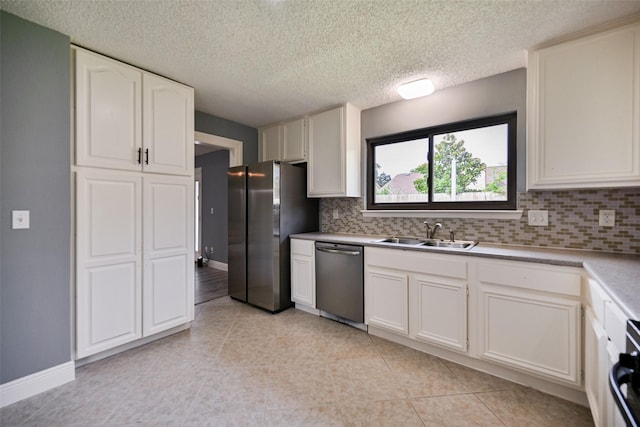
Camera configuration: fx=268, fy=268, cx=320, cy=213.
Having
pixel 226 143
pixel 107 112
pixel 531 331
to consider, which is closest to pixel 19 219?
pixel 107 112

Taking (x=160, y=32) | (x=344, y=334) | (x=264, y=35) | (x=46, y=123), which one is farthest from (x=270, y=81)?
(x=344, y=334)

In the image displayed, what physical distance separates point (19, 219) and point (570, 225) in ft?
12.3

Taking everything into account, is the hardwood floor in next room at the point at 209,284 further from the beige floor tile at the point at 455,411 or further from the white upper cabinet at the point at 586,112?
the white upper cabinet at the point at 586,112

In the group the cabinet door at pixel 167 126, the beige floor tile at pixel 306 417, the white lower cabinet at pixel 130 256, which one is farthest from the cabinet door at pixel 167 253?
the beige floor tile at pixel 306 417

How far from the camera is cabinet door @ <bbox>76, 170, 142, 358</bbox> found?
1.93m

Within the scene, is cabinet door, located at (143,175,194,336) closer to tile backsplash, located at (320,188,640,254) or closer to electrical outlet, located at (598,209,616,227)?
tile backsplash, located at (320,188,640,254)

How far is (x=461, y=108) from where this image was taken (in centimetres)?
250

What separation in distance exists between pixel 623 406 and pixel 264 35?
7.68ft

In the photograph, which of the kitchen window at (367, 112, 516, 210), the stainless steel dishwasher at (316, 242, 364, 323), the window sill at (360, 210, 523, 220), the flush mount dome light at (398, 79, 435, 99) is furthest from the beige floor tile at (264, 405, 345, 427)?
the flush mount dome light at (398, 79, 435, 99)

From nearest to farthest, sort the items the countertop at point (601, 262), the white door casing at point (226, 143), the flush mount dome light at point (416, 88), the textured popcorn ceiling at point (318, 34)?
1. the countertop at point (601, 262)
2. the textured popcorn ceiling at point (318, 34)
3. the flush mount dome light at point (416, 88)
4. the white door casing at point (226, 143)

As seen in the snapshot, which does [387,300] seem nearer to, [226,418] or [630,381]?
[226,418]

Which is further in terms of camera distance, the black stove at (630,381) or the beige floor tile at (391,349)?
the beige floor tile at (391,349)

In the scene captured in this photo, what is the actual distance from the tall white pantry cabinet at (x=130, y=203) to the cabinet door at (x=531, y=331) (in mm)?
2540

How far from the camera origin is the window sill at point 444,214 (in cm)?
226
